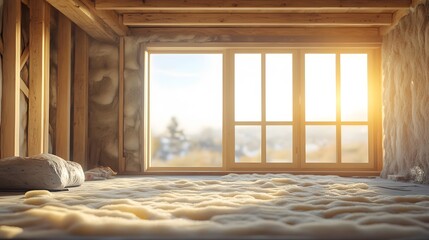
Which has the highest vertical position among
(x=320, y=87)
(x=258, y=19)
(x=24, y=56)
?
(x=258, y=19)

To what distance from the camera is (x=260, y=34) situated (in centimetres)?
570

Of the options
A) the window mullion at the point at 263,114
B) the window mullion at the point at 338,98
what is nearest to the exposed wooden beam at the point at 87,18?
the window mullion at the point at 263,114

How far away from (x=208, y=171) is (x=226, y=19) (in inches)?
72.4

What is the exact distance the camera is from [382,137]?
220 inches

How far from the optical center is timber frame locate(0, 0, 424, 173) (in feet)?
13.1

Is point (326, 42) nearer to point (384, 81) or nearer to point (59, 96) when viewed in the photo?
point (384, 81)

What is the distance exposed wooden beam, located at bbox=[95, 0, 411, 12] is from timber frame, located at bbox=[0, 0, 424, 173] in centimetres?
1

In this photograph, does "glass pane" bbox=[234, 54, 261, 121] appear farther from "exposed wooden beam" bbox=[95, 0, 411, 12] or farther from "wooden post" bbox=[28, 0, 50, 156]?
"wooden post" bbox=[28, 0, 50, 156]

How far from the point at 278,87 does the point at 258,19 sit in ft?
4.01

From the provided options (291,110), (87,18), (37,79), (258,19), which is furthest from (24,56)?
(291,110)

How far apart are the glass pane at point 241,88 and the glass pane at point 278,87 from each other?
0.13m

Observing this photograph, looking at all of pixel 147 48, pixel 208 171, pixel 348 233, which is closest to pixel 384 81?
pixel 208 171

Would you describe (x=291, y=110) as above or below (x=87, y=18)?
below

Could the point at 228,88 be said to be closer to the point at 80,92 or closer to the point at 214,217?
the point at 80,92
